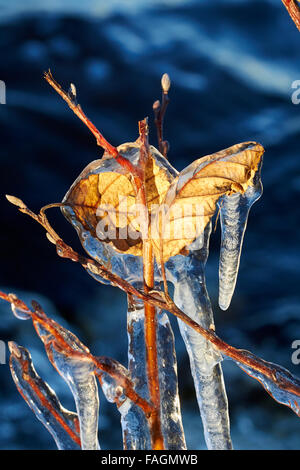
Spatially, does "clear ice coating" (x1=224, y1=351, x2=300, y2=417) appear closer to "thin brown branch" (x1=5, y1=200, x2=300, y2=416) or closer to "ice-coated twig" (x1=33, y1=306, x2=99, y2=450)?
"thin brown branch" (x1=5, y1=200, x2=300, y2=416)

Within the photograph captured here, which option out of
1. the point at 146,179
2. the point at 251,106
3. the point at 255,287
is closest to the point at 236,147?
the point at 146,179

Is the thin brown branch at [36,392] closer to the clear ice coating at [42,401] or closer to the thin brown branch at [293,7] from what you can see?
the clear ice coating at [42,401]

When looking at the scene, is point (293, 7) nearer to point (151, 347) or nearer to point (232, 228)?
point (232, 228)

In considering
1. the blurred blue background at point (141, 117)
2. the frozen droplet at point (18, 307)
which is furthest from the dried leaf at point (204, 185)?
the blurred blue background at point (141, 117)

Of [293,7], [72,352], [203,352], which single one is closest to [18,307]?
[72,352]

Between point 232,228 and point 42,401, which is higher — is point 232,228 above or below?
above
